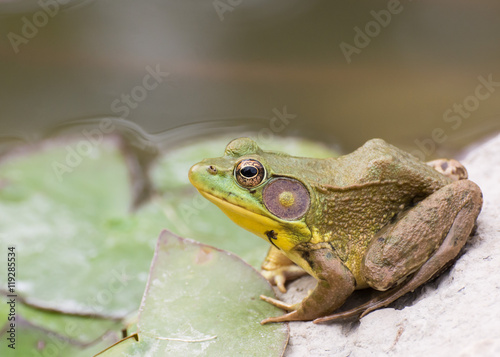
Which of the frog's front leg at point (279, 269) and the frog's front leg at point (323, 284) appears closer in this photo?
the frog's front leg at point (323, 284)

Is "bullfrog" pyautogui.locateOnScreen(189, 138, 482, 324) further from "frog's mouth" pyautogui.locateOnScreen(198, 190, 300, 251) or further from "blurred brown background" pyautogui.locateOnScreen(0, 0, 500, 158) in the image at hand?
"blurred brown background" pyautogui.locateOnScreen(0, 0, 500, 158)

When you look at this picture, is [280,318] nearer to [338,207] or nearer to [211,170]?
[338,207]

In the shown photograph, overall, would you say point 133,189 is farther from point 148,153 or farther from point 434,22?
point 434,22

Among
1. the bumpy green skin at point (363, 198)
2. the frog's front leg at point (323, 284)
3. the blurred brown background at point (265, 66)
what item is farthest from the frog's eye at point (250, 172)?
the blurred brown background at point (265, 66)

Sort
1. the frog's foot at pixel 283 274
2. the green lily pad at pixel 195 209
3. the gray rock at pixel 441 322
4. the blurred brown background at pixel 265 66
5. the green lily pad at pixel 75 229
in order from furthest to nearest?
the blurred brown background at pixel 265 66
the green lily pad at pixel 195 209
the green lily pad at pixel 75 229
the frog's foot at pixel 283 274
the gray rock at pixel 441 322

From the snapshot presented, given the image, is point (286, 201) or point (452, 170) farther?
point (452, 170)

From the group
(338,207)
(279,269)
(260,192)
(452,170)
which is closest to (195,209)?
(279,269)

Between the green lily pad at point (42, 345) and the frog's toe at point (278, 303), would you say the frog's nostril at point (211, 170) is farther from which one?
the green lily pad at point (42, 345)
